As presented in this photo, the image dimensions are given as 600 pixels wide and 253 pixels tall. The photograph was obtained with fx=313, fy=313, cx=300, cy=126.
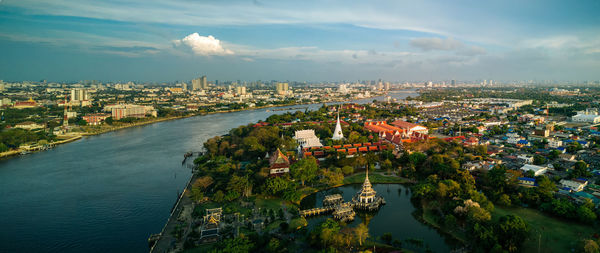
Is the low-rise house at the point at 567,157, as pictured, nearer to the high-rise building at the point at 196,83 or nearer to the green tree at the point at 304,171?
the green tree at the point at 304,171

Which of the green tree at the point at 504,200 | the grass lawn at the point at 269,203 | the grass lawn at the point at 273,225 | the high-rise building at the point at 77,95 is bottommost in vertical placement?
the grass lawn at the point at 273,225

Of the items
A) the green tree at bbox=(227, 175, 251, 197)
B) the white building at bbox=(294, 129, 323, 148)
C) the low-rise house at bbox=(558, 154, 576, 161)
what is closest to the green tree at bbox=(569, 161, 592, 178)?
the low-rise house at bbox=(558, 154, 576, 161)

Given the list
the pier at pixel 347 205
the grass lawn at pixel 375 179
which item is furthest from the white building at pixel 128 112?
the pier at pixel 347 205

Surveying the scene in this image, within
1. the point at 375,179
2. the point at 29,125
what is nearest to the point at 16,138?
the point at 29,125

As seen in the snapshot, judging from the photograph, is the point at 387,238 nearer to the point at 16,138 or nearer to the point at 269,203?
the point at 269,203

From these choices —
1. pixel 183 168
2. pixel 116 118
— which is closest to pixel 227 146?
pixel 183 168

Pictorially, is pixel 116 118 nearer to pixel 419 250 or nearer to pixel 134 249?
pixel 134 249
